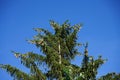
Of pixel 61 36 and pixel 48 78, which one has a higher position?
pixel 61 36

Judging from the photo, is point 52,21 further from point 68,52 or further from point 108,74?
point 108,74

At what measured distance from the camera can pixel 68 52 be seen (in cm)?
2297

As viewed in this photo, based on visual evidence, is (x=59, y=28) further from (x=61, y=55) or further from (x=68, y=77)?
(x=68, y=77)

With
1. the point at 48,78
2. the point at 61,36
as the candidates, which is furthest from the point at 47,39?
the point at 48,78

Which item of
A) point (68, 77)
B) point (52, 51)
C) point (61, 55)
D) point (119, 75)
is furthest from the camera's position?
point (61, 55)

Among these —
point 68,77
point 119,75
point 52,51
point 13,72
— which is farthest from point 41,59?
point 68,77

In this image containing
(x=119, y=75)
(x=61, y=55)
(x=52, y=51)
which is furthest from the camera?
(x=61, y=55)

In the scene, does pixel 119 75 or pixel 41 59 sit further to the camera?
pixel 41 59

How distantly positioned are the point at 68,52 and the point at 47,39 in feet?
6.40

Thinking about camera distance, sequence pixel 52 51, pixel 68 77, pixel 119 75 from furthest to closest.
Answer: pixel 52 51 < pixel 119 75 < pixel 68 77

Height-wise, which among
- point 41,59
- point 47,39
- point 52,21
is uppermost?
point 52,21

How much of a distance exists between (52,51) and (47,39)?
2.34 m

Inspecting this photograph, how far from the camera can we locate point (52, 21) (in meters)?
24.2

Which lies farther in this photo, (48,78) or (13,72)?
(48,78)
